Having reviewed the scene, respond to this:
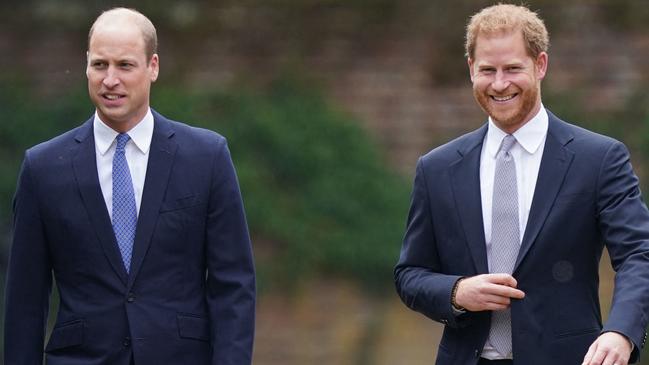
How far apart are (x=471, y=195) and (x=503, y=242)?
20 centimetres

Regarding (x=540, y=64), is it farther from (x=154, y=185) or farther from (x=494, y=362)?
(x=154, y=185)

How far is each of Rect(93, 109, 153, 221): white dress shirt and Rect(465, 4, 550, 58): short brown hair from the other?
1.14 meters

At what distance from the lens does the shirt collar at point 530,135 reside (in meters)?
4.91

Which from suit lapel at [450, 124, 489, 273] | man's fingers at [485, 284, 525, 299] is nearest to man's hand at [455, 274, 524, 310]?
man's fingers at [485, 284, 525, 299]

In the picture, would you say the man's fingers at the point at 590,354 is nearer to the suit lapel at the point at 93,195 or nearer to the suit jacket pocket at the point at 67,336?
the suit lapel at the point at 93,195

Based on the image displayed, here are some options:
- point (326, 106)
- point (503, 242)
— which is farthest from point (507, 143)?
point (326, 106)

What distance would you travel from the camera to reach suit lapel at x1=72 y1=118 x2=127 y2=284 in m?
4.93

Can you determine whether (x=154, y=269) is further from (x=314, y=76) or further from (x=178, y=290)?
(x=314, y=76)

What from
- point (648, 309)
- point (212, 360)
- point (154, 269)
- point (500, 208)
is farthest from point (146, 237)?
point (648, 309)

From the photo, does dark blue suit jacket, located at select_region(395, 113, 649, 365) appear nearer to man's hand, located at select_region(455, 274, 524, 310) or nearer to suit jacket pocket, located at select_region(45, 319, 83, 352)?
man's hand, located at select_region(455, 274, 524, 310)

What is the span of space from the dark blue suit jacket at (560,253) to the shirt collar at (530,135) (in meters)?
0.03

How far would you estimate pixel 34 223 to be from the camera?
16.5 ft

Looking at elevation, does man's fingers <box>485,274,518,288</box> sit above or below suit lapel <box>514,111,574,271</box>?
below

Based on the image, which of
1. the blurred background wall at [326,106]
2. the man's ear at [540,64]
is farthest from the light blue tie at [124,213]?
the blurred background wall at [326,106]
